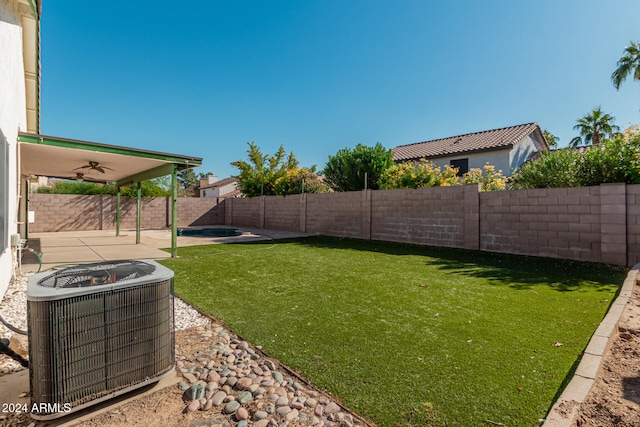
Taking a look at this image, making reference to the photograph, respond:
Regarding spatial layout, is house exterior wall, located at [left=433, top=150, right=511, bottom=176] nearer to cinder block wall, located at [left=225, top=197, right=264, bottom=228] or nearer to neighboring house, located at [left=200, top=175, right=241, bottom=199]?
cinder block wall, located at [left=225, top=197, right=264, bottom=228]

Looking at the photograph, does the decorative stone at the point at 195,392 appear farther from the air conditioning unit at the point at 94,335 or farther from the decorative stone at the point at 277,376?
the decorative stone at the point at 277,376

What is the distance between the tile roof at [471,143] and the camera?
649 inches

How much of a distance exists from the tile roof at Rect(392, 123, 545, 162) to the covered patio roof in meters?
15.0

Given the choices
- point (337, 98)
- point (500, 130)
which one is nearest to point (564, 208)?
point (337, 98)

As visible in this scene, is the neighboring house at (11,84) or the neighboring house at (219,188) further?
the neighboring house at (219,188)

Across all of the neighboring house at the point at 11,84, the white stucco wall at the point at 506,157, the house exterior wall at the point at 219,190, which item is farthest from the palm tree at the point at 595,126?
the house exterior wall at the point at 219,190

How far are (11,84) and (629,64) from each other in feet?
92.7

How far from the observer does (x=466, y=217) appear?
29.5ft

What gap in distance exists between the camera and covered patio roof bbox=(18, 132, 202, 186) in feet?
20.8

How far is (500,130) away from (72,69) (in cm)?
2247

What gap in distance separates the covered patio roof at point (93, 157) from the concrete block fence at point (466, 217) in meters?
6.47

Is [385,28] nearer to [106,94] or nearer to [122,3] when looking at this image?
[122,3]

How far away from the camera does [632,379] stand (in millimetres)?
2314

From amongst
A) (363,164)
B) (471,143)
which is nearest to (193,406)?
(363,164)
